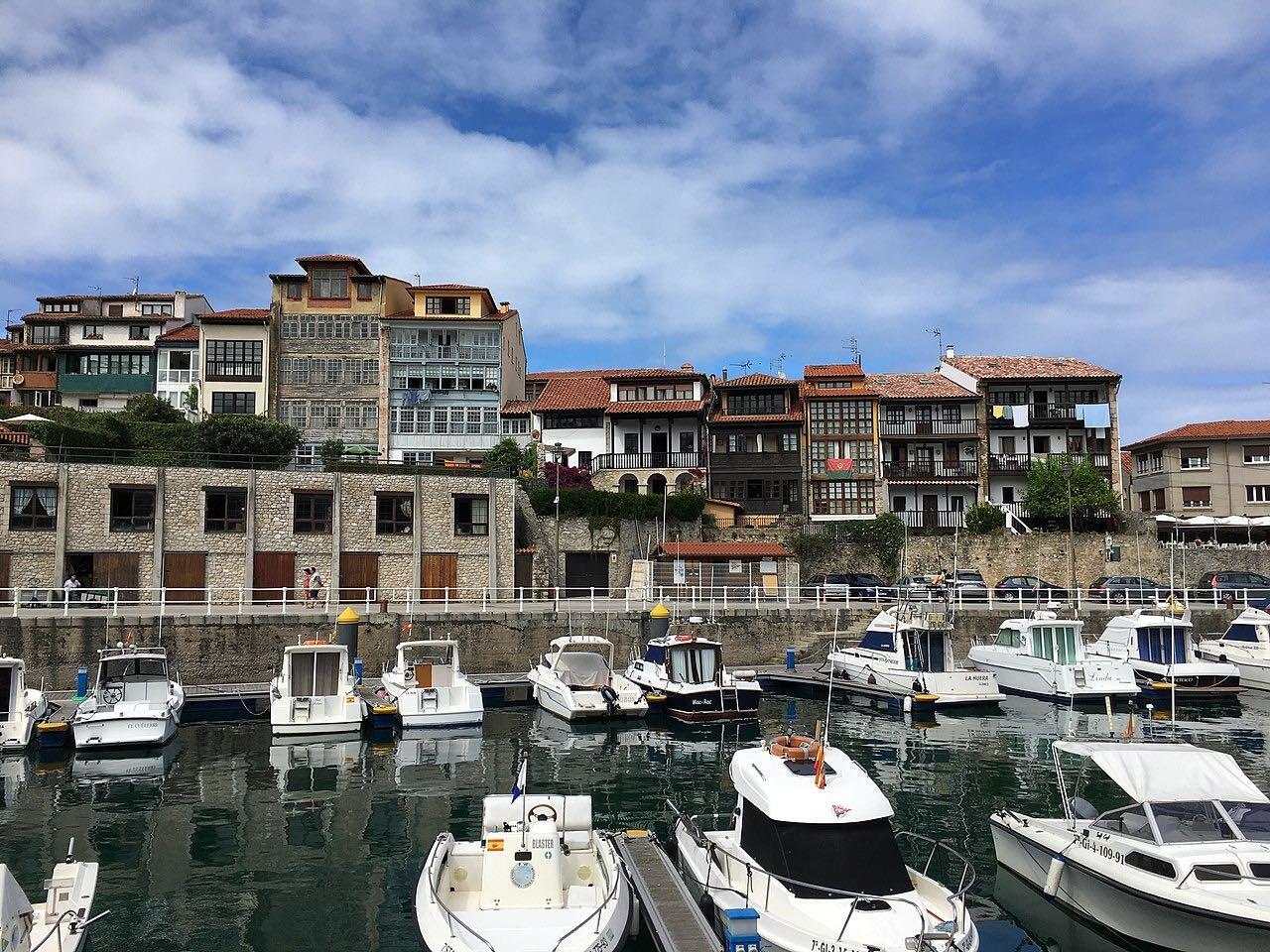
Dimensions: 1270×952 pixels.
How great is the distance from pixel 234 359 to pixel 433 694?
41.6 m

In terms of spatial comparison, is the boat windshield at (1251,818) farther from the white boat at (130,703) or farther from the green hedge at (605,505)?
the green hedge at (605,505)

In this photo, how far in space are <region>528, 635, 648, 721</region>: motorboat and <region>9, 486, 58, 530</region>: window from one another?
848 inches

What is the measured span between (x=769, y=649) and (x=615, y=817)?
21201mm

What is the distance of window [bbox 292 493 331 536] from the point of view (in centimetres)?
4144

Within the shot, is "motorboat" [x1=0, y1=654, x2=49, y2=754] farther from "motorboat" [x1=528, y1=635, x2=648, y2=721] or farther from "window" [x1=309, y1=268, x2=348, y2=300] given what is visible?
"window" [x1=309, y1=268, x2=348, y2=300]

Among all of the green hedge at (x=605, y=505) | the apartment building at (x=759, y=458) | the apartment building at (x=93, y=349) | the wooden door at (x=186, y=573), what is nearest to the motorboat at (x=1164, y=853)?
the wooden door at (x=186, y=573)

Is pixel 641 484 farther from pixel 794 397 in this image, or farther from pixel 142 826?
pixel 142 826

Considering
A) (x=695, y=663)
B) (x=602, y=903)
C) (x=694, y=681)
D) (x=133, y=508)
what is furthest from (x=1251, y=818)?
(x=133, y=508)

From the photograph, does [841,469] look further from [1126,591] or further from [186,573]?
[186,573]

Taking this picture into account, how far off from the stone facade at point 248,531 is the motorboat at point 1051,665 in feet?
70.4

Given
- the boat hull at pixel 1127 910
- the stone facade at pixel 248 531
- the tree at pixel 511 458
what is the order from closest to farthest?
→ the boat hull at pixel 1127 910 → the stone facade at pixel 248 531 → the tree at pixel 511 458

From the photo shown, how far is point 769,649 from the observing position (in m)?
38.4

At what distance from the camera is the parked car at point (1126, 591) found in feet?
144

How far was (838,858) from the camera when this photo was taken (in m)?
11.8
